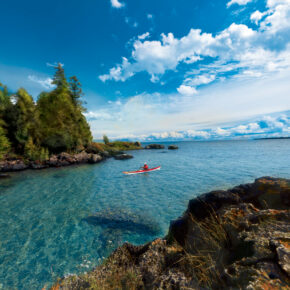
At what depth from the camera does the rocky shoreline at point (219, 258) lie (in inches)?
86.9

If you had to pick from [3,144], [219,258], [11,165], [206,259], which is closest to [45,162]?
[11,165]

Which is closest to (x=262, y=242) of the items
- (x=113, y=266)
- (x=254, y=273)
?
(x=254, y=273)

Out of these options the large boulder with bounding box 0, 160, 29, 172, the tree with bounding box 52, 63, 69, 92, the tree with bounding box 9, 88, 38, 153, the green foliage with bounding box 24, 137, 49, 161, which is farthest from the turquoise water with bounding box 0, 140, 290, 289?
the tree with bounding box 52, 63, 69, 92

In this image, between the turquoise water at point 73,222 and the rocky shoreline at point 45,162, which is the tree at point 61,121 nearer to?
the rocky shoreline at point 45,162

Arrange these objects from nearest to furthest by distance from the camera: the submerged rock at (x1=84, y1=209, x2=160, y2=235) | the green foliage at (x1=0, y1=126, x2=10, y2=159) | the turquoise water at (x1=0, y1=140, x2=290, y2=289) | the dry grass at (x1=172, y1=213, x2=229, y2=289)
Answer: the dry grass at (x1=172, y1=213, x2=229, y2=289)
the turquoise water at (x1=0, y1=140, x2=290, y2=289)
the submerged rock at (x1=84, y1=209, x2=160, y2=235)
the green foliage at (x1=0, y1=126, x2=10, y2=159)

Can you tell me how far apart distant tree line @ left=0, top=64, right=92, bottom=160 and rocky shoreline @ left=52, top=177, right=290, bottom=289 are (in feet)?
118

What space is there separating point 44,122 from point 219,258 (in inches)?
1835

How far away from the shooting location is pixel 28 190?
1606 cm

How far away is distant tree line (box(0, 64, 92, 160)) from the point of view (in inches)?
1232

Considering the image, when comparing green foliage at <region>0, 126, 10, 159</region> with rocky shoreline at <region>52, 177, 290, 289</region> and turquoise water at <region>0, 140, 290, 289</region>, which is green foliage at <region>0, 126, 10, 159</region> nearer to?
turquoise water at <region>0, 140, 290, 289</region>

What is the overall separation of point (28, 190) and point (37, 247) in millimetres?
12038

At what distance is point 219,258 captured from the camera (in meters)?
3.22

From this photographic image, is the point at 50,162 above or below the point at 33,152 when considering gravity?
below

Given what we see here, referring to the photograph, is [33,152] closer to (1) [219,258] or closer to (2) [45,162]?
(2) [45,162]
